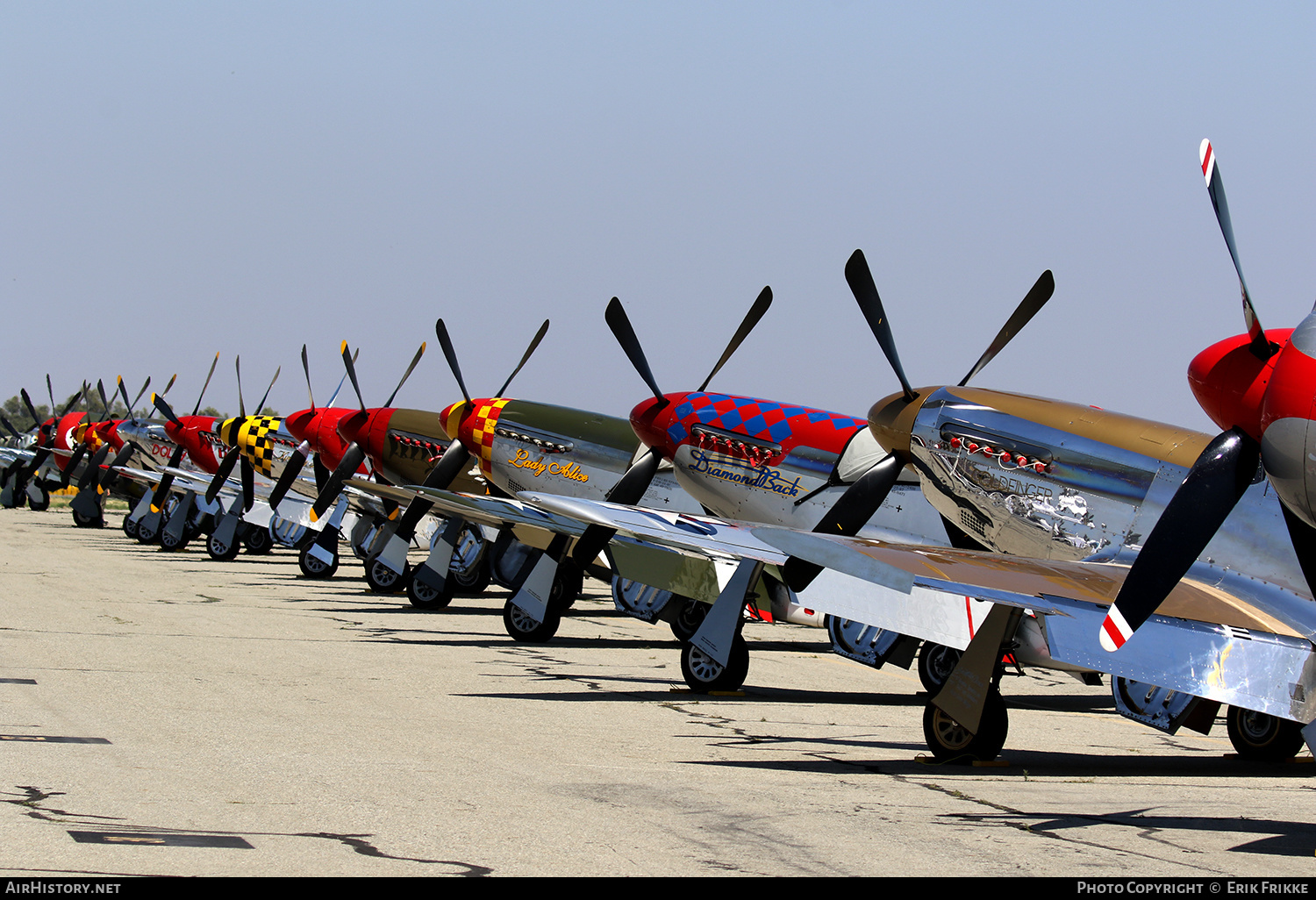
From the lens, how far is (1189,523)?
737cm

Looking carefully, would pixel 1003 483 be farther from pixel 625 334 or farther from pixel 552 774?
pixel 625 334

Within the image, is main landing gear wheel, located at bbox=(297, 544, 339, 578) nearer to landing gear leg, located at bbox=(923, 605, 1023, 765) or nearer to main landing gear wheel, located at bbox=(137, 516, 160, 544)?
main landing gear wheel, located at bbox=(137, 516, 160, 544)

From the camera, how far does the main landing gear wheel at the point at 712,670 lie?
15.2 metres

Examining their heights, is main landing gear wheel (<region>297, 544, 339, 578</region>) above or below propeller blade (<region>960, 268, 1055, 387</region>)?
below

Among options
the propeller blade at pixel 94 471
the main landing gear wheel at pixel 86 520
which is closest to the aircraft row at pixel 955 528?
the propeller blade at pixel 94 471

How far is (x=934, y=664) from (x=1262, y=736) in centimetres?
423

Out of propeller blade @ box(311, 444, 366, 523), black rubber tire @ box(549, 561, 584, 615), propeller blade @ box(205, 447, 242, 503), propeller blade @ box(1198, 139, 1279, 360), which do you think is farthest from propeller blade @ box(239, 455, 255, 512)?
propeller blade @ box(1198, 139, 1279, 360)

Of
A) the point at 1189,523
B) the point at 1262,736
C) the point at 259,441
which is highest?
the point at 1189,523

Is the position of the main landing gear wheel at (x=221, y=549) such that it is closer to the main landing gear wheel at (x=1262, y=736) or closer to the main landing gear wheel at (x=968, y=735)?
the main landing gear wheel at (x=968, y=735)

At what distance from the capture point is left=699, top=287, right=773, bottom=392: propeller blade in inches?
765

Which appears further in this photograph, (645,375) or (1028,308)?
(645,375)

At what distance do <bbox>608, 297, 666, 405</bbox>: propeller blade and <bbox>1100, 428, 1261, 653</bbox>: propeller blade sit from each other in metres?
12.3

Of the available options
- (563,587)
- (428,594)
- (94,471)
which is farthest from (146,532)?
(563,587)
